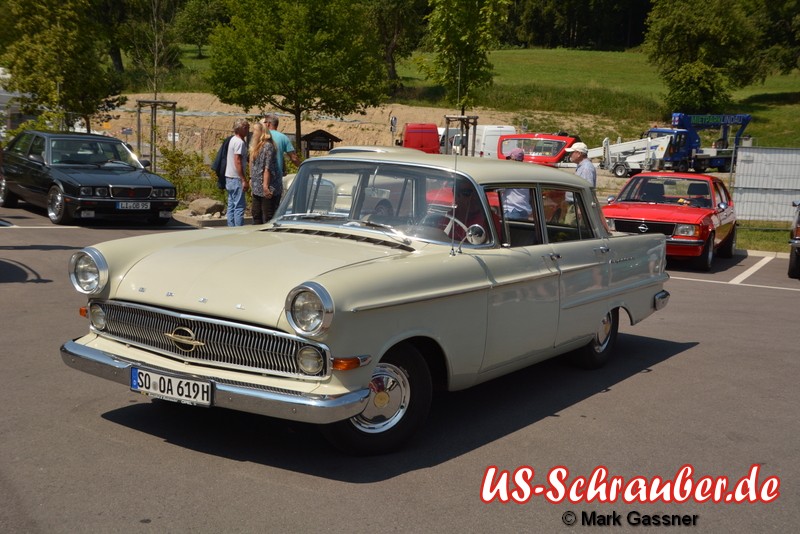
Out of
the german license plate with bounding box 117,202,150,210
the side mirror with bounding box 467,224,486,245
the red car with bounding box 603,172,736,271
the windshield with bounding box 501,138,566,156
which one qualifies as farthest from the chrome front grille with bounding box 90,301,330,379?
the windshield with bounding box 501,138,566,156

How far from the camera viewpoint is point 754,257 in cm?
1756

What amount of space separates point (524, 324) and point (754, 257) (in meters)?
12.9

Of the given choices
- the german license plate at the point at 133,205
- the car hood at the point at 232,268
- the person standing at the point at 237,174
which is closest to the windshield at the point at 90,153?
the german license plate at the point at 133,205

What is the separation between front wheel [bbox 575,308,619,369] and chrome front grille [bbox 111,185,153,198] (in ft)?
33.0

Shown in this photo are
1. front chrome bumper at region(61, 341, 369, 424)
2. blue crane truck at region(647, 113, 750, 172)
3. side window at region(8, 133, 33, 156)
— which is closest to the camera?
front chrome bumper at region(61, 341, 369, 424)

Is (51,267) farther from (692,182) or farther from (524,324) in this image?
(692,182)

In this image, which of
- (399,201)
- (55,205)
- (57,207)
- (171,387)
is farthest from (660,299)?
(55,205)

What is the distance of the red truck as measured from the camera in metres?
38.5

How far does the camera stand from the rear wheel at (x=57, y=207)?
15312 mm

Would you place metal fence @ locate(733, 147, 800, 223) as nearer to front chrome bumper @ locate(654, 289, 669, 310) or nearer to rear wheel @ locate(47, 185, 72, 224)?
front chrome bumper @ locate(654, 289, 669, 310)

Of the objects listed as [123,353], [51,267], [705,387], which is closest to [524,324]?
[705,387]

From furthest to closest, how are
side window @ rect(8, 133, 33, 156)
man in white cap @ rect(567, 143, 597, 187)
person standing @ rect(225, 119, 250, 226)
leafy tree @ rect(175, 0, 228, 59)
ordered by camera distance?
leafy tree @ rect(175, 0, 228, 59)
side window @ rect(8, 133, 33, 156)
man in white cap @ rect(567, 143, 597, 187)
person standing @ rect(225, 119, 250, 226)

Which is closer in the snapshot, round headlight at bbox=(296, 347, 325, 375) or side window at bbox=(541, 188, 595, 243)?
round headlight at bbox=(296, 347, 325, 375)

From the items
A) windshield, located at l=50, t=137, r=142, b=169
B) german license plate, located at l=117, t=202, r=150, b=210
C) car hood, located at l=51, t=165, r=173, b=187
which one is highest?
windshield, located at l=50, t=137, r=142, b=169
